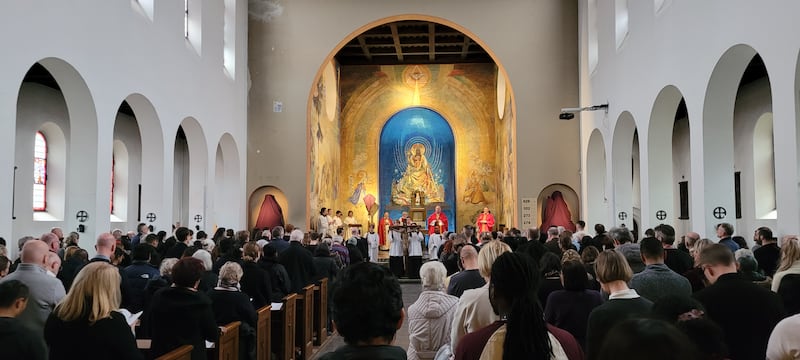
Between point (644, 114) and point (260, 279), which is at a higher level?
point (644, 114)

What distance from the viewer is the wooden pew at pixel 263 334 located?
6657mm

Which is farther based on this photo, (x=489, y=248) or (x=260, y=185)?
(x=260, y=185)

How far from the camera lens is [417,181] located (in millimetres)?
28078

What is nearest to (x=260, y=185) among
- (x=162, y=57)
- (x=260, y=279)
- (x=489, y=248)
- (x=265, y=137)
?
(x=265, y=137)

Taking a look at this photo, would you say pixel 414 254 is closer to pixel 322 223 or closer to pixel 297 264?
pixel 322 223

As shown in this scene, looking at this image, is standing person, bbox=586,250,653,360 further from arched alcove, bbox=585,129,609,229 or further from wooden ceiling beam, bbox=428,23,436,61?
wooden ceiling beam, bbox=428,23,436,61

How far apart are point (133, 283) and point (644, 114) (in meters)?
10.5

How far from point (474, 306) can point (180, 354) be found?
1.97 metres

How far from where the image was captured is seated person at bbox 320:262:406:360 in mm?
2365

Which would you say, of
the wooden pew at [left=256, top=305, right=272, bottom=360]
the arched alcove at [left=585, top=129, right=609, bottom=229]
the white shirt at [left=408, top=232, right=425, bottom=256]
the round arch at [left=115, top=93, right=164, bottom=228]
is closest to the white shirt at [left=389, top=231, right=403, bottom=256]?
the white shirt at [left=408, top=232, right=425, bottom=256]

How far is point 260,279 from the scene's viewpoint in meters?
7.58

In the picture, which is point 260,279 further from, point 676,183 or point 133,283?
point 676,183

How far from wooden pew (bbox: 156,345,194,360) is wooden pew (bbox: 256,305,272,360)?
1.92 m

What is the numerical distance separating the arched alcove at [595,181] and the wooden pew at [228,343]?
1446 centimetres
